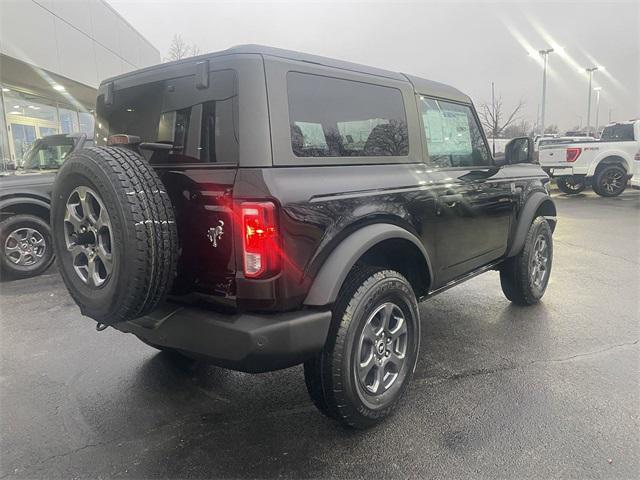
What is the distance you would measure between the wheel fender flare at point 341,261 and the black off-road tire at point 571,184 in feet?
44.7

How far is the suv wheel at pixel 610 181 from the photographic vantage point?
13.4 meters

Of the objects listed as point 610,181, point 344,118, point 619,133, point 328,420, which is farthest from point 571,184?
point 328,420

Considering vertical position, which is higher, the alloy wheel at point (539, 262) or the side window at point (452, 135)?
the side window at point (452, 135)

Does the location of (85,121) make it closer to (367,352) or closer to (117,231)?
(117,231)

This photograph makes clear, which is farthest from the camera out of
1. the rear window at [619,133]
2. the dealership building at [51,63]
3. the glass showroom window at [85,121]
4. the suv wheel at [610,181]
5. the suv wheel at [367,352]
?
the glass showroom window at [85,121]

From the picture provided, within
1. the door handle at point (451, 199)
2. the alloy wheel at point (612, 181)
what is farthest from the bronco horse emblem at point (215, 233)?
the alloy wheel at point (612, 181)

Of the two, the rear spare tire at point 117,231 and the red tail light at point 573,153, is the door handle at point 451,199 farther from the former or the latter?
the red tail light at point 573,153

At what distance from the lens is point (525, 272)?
14.4 feet

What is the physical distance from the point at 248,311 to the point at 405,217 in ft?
3.87

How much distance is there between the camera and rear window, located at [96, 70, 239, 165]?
7.36 feet

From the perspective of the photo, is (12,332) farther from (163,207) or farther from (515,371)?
(515,371)

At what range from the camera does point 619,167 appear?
13.4 metres

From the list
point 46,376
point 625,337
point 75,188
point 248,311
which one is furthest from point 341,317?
point 625,337

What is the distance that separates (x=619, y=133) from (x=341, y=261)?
15.3m
